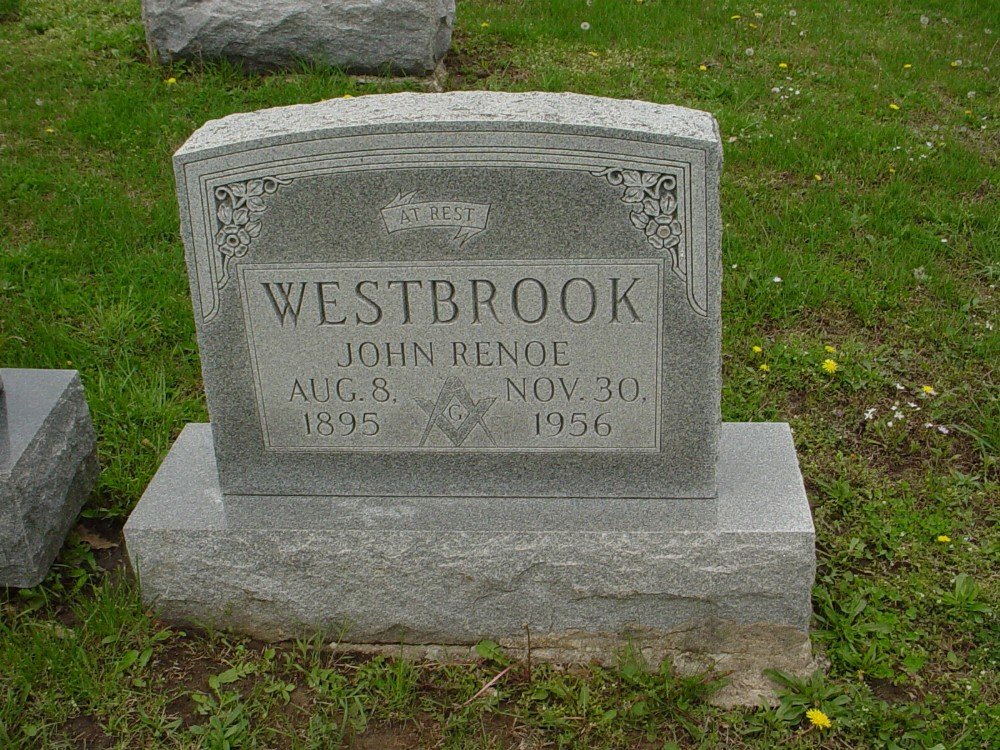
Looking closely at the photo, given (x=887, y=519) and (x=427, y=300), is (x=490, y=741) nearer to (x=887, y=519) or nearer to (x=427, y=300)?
(x=427, y=300)

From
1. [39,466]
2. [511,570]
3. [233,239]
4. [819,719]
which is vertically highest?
[233,239]

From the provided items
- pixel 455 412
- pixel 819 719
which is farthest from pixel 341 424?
pixel 819 719

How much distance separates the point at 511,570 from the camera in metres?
2.94

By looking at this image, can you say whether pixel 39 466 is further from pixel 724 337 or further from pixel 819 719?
pixel 724 337

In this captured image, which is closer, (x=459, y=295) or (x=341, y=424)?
(x=459, y=295)

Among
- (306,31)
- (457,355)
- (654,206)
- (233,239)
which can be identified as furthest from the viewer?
(306,31)

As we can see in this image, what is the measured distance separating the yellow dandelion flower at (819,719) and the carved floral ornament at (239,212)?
1850mm

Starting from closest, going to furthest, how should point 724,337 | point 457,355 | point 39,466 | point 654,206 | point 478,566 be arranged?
point 654,206, point 457,355, point 478,566, point 39,466, point 724,337

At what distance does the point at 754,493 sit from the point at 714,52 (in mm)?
4341

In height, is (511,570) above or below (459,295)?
below

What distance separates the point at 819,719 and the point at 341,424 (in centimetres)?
145

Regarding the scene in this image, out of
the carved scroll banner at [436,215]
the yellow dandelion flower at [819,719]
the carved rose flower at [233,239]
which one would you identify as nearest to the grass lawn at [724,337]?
the yellow dandelion flower at [819,719]

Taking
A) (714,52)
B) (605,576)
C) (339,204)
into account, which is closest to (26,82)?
(714,52)

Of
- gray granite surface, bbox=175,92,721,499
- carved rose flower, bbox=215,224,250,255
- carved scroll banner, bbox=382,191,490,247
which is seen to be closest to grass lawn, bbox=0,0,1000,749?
gray granite surface, bbox=175,92,721,499
